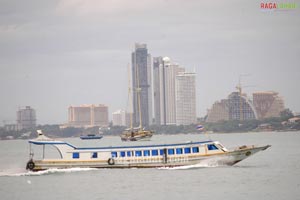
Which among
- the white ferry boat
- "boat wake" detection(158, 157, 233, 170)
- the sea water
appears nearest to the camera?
the sea water

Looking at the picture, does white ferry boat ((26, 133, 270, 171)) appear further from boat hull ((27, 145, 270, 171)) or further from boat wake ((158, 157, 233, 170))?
boat wake ((158, 157, 233, 170))

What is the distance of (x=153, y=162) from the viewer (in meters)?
58.6

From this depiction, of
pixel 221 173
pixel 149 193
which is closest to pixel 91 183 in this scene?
pixel 149 193

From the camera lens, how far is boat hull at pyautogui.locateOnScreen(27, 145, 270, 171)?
5816 cm

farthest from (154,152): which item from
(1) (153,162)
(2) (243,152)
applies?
(2) (243,152)

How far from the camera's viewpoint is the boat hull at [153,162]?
5816cm

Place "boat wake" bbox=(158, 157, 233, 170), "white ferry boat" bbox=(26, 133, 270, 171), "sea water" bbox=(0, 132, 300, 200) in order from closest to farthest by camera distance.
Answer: "sea water" bbox=(0, 132, 300, 200) < "white ferry boat" bbox=(26, 133, 270, 171) < "boat wake" bbox=(158, 157, 233, 170)

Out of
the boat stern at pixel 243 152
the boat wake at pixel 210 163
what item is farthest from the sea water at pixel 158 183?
the boat stern at pixel 243 152

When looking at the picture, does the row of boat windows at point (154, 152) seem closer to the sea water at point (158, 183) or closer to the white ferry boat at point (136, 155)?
the white ferry boat at point (136, 155)

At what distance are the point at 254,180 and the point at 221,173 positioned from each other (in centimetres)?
400

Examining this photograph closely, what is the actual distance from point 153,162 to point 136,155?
1489mm

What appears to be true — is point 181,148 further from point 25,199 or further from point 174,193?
point 25,199

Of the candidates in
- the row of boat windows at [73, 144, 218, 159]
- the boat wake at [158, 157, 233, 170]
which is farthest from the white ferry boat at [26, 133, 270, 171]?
the boat wake at [158, 157, 233, 170]

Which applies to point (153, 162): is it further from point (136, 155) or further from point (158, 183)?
point (158, 183)
